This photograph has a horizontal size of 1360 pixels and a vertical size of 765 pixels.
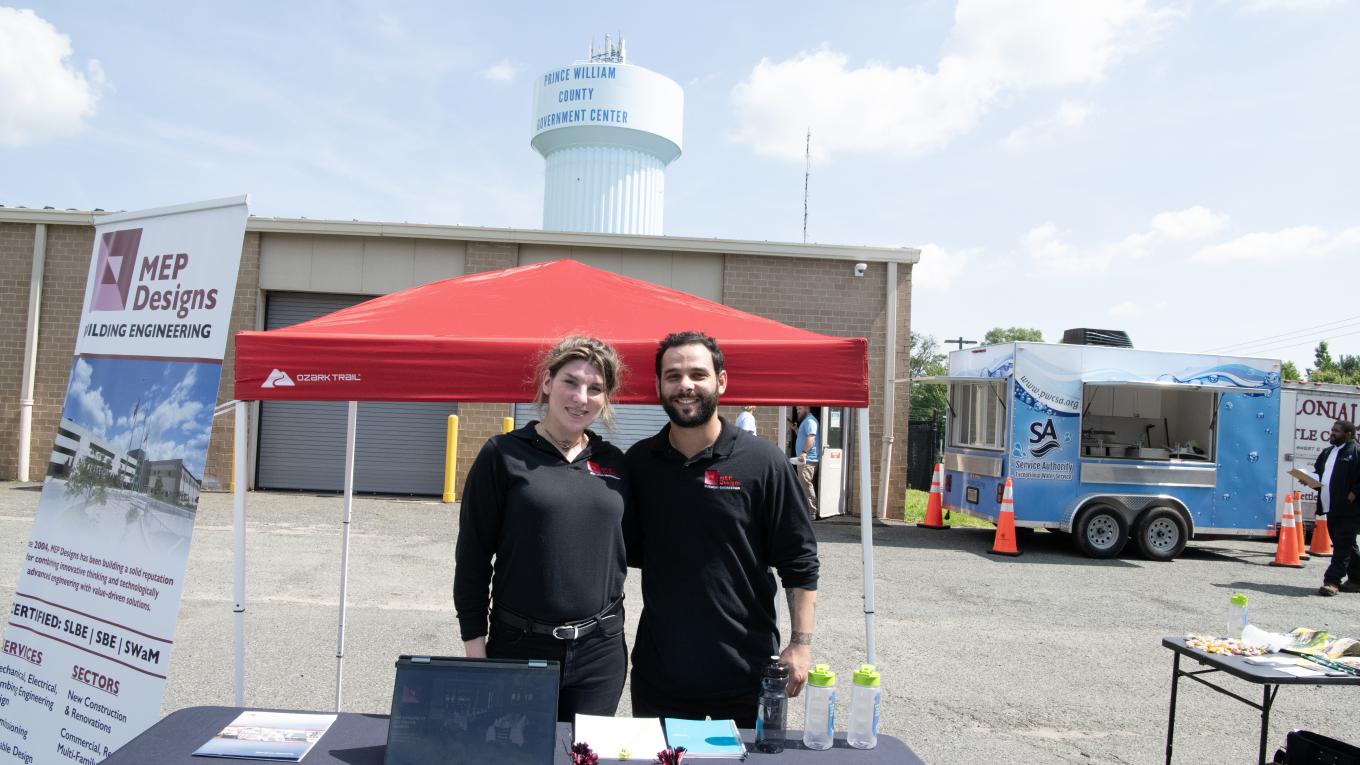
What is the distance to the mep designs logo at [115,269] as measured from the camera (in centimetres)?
390

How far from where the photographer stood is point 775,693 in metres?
2.63

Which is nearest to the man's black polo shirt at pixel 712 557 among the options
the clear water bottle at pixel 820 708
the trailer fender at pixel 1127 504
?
the clear water bottle at pixel 820 708

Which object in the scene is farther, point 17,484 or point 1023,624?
point 17,484

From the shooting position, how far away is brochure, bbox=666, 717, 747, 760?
2416 mm

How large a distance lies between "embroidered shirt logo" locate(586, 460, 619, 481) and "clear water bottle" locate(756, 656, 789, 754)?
2.53 feet

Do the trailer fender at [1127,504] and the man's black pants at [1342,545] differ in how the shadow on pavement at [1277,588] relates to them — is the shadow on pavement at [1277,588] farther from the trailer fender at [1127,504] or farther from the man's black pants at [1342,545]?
the trailer fender at [1127,504]

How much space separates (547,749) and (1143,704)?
4711 mm

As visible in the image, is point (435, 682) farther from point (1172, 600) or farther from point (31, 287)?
point (31, 287)

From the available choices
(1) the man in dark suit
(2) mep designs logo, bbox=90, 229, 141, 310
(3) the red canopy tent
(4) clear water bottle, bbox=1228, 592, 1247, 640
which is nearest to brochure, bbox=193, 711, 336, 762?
(3) the red canopy tent

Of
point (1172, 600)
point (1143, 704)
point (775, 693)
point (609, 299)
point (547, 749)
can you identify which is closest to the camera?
point (547, 749)

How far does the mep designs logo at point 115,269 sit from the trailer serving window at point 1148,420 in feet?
36.2

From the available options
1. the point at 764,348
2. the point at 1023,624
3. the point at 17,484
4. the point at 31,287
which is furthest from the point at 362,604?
the point at 31,287

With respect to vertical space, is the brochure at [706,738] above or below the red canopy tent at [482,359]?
below

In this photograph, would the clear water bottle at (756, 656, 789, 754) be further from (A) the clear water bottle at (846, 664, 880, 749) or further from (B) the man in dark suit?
(B) the man in dark suit
